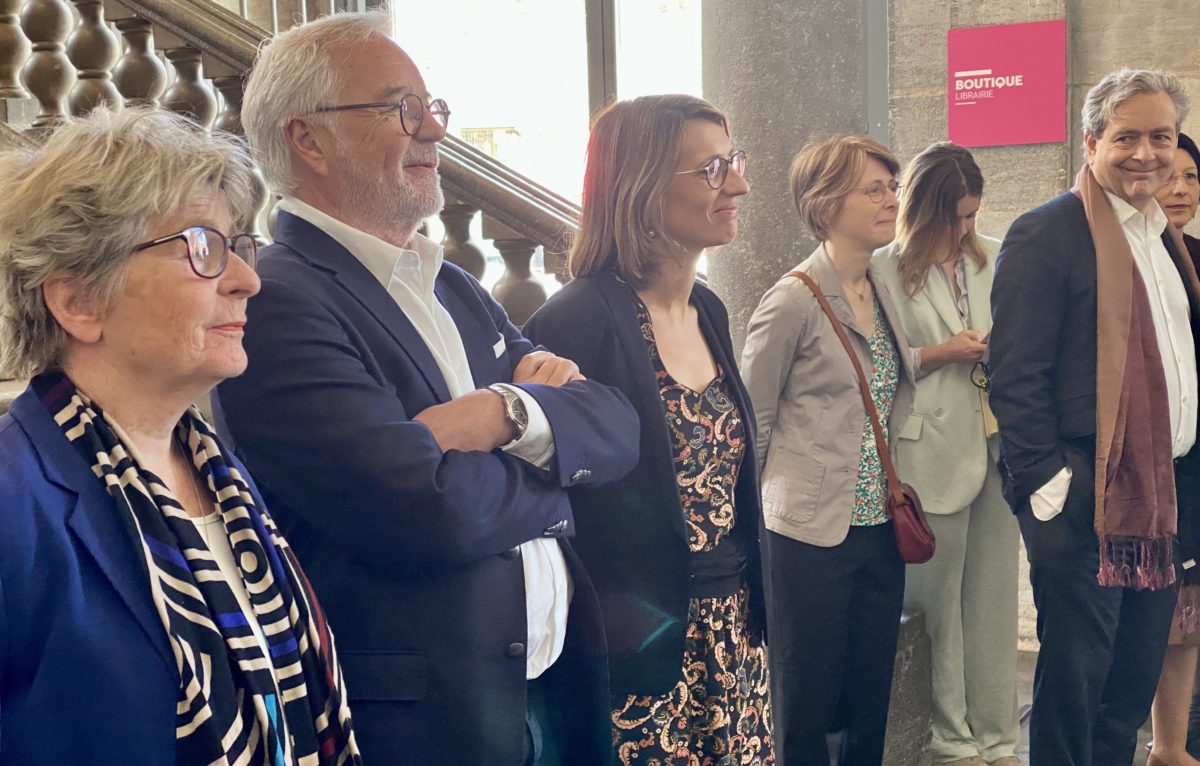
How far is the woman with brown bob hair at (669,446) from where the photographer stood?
2.14m

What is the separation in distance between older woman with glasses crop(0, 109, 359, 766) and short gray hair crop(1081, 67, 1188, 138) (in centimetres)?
245

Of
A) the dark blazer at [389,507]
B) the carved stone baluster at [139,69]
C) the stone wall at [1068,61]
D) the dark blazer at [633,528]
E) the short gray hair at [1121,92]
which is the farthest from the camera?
the stone wall at [1068,61]

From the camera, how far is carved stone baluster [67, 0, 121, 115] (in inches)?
124

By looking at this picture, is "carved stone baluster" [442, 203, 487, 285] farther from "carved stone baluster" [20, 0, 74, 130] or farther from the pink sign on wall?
the pink sign on wall

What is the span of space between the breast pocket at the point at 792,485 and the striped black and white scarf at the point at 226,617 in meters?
1.62

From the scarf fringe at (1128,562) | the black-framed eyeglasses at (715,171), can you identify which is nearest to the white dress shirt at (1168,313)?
the scarf fringe at (1128,562)

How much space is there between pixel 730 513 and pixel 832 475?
0.72 meters

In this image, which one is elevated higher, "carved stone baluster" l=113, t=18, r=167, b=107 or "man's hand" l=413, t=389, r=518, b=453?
"carved stone baluster" l=113, t=18, r=167, b=107

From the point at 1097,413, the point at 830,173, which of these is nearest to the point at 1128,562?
the point at 1097,413

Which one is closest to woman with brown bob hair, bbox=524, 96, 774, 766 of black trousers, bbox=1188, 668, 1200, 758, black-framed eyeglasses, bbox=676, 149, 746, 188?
black-framed eyeglasses, bbox=676, 149, 746, 188

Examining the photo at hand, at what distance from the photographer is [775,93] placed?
12.0 feet

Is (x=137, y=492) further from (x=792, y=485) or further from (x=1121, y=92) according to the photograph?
(x=1121, y=92)

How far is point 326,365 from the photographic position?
164cm

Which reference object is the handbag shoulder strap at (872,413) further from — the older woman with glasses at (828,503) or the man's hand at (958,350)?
the man's hand at (958,350)
